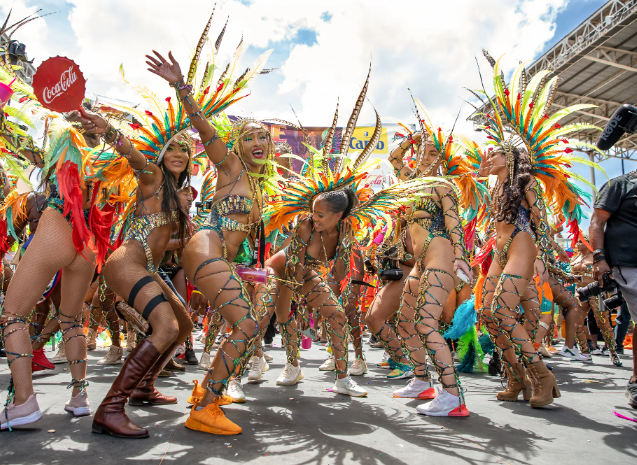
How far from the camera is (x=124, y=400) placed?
2428 millimetres

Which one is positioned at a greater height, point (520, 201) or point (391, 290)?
point (520, 201)

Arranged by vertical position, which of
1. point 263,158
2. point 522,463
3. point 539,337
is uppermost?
point 263,158

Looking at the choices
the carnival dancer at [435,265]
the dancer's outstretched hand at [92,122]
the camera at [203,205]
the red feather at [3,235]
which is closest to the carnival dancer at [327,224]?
the carnival dancer at [435,265]

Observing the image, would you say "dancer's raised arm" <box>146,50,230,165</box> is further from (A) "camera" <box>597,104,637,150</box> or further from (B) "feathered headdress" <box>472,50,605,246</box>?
(A) "camera" <box>597,104,637,150</box>

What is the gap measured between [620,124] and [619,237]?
0.87 meters

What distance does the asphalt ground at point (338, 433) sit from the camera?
2139 millimetres

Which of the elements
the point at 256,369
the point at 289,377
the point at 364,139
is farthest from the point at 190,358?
the point at 364,139

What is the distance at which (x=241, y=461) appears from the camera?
2070 mm

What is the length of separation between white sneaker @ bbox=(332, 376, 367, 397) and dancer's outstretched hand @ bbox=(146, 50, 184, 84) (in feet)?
8.93

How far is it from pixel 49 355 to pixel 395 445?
5.26 metres

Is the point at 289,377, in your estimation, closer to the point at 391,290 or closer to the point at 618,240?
the point at 391,290

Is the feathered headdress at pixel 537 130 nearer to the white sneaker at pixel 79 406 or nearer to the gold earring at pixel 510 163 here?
the gold earring at pixel 510 163

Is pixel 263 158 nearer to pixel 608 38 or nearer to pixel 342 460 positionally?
pixel 342 460

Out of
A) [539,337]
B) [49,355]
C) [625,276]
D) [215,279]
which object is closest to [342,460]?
[215,279]
